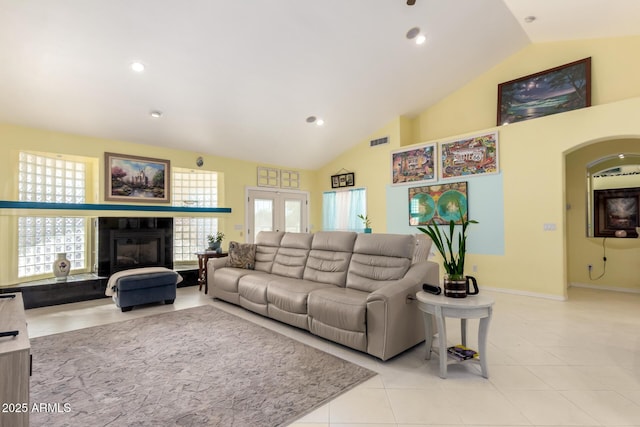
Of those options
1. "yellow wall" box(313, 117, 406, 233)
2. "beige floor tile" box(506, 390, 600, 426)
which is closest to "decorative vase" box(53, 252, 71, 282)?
"yellow wall" box(313, 117, 406, 233)

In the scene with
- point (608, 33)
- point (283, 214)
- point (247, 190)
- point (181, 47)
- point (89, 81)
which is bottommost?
point (283, 214)

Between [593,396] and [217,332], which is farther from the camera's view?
[217,332]

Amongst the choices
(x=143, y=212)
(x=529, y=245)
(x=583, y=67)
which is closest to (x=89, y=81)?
(x=143, y=212)

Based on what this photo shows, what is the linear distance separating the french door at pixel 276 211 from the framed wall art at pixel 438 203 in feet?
9.67

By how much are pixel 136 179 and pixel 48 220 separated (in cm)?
139

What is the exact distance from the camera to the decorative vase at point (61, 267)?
180 inches

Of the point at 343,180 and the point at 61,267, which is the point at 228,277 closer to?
the point at 61,267

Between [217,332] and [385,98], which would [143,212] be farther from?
[385,98]

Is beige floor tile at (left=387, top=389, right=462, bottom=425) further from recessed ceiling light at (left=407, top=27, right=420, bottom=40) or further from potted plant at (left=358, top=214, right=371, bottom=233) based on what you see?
potted plant at (left=358, top=214, right=371, bottom=233)

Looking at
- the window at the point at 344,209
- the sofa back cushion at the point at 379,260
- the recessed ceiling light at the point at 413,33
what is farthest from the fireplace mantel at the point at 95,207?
the recessed ceiling light at the point at 413,33

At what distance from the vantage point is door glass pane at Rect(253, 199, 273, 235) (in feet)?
23.2

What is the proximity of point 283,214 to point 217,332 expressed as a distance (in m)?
4.49

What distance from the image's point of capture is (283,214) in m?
7.59

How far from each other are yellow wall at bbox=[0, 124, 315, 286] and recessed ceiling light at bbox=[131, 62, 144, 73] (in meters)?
1.90
